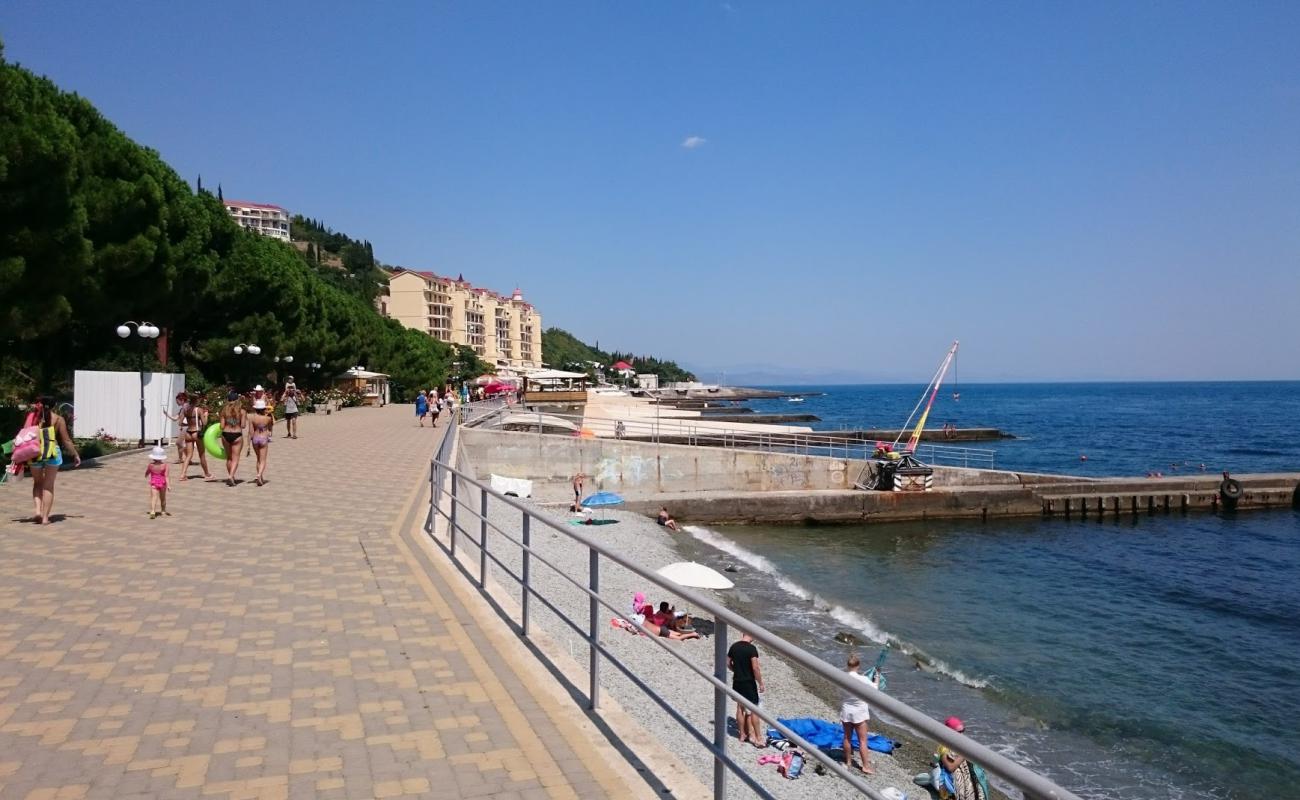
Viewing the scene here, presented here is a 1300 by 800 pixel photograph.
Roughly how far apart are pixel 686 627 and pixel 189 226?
23.8 m

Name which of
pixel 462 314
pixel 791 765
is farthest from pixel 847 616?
pixel 462 314

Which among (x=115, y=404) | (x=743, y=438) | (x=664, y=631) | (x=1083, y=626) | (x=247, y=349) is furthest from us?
(x=743, y=438)

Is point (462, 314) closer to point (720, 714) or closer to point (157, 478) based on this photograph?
point (157, 478)

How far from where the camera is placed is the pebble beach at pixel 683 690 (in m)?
8.48

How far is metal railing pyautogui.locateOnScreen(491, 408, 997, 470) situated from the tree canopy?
11.7 metres

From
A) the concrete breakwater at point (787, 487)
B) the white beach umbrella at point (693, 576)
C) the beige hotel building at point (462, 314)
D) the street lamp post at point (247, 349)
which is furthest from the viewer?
the beige hotel building at point (462, 314)

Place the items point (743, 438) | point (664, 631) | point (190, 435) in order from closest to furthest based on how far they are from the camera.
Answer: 1. point (664, 631)
2. point (190, 435)
3. point (743, 438)

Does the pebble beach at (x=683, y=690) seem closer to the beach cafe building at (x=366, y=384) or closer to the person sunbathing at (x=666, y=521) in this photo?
the person sunbathing at (x=666, y=521)

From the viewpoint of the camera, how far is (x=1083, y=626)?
16.9 metres

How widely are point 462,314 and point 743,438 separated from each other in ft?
348

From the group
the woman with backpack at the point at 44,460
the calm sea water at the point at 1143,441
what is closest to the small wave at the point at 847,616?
the woman with backpack at the point at 44,460

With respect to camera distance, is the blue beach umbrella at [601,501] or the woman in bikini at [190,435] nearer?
the woman in bikini at [190,435]

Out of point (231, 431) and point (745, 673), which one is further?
point (231, 431)

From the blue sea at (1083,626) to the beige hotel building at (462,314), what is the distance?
8705cm
